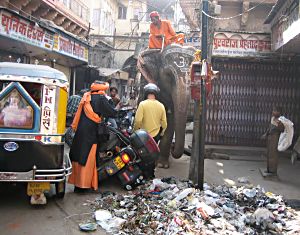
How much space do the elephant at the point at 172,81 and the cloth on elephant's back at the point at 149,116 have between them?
1.41 feet

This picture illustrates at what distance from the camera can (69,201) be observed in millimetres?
5426

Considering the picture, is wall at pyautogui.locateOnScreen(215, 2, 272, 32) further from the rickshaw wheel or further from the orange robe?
the rickshaw wheel

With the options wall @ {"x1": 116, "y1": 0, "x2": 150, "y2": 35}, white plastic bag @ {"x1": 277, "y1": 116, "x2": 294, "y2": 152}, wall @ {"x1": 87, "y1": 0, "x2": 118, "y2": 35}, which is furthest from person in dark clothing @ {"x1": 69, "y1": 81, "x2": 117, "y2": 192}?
wall @ {"x1": 116, "y1": 0, "x2": 150, "y2": 35}

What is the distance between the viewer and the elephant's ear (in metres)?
8.20

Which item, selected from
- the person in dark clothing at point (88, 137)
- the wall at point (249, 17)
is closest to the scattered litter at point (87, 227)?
the person in dark clothing at point (88, 137)

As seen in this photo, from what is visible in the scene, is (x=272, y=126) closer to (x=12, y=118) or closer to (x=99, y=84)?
(x=99, y=84)

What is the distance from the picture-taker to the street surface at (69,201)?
14.2 ft

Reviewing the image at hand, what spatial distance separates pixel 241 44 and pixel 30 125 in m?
7.92

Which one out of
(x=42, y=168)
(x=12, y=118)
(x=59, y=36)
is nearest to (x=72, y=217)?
(x=42, y=168)

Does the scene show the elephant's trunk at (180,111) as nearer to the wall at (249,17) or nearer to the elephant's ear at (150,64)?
the elephant's ear at (150,64)

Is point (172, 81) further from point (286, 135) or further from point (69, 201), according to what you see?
point (69, 201)

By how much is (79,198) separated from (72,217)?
0.82 meters

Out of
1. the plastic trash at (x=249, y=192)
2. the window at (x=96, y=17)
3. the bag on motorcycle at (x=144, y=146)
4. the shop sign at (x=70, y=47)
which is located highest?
the window at (x=96, y=17)

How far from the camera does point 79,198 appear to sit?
5594 mm
